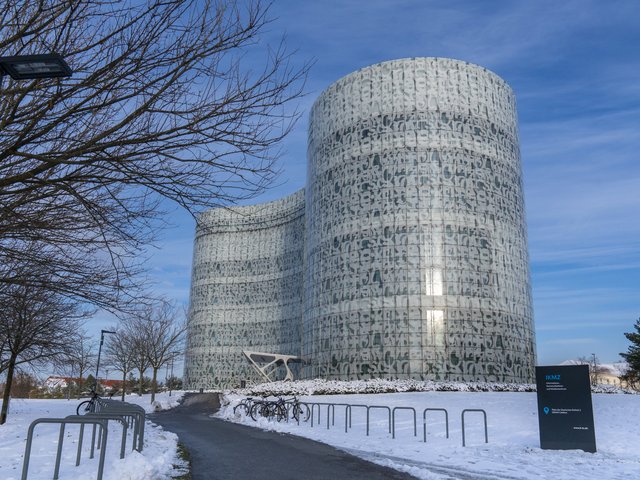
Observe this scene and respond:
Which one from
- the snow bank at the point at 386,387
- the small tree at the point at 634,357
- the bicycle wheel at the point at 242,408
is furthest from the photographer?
the small tree at the point at 634,357

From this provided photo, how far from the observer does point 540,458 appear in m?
10.6

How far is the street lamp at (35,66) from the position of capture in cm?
541

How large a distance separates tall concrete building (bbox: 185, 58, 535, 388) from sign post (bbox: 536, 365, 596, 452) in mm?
23641

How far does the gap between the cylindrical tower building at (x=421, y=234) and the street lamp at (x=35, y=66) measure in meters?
32.5

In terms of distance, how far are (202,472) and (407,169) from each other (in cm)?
3160

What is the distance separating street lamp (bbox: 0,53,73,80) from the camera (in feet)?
17.8

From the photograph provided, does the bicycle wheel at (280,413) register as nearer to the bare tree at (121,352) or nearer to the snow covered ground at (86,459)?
the snow covered ground at (86,459)

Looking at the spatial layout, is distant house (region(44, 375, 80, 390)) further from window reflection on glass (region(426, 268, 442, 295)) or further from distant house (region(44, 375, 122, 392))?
window reflection on glass (region(426, 268, 442, 295))

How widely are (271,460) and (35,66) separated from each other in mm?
7680

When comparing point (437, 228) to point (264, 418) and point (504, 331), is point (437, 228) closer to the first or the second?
point (504, 331)

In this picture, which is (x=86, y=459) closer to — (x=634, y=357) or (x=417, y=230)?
(x=417, y=230)

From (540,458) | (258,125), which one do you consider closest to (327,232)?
(540,458)

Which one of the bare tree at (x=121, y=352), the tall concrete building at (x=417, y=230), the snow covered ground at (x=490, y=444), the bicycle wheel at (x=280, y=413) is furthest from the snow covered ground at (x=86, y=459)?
the bare tree at (x=121, y=352)

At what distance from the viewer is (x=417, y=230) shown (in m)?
37.2
